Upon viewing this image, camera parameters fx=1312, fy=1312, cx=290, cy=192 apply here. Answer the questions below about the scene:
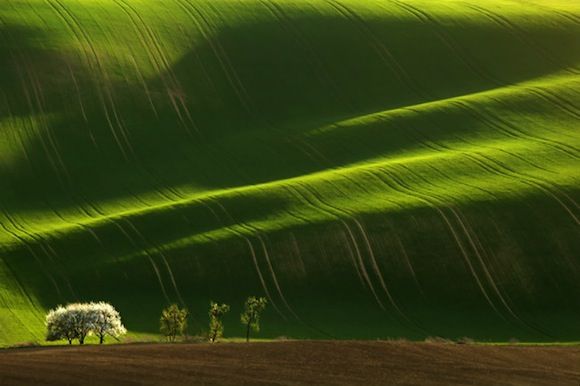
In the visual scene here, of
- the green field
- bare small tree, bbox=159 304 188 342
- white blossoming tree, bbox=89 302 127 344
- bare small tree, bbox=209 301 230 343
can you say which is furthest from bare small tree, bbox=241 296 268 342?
white blossoming tree, bbox=89 302 127 344

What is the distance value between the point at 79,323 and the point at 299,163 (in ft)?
99.7

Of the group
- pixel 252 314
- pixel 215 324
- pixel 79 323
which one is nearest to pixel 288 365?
pixel 215 324

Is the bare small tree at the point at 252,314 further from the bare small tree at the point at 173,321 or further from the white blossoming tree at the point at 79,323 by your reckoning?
the white blossoming tree at the point at 79,323

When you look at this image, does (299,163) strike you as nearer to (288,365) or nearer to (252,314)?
(252,314)

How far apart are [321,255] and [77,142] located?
2538 cm

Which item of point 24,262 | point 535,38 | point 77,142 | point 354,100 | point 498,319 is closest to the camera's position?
point 498,319

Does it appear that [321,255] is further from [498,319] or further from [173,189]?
[173,189]

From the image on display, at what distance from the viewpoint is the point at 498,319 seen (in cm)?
6769

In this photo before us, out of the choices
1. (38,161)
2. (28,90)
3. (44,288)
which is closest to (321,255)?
(44,288)

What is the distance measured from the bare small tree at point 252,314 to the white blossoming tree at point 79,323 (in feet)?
20.5

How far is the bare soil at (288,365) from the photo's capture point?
123 feet

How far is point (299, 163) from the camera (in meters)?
87.6

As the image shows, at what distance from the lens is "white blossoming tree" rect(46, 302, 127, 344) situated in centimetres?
6016

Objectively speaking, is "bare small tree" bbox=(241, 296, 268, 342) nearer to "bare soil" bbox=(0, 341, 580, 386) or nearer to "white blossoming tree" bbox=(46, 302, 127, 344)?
"white blossoming tree" bbox=(46, 302, 127, 344)
